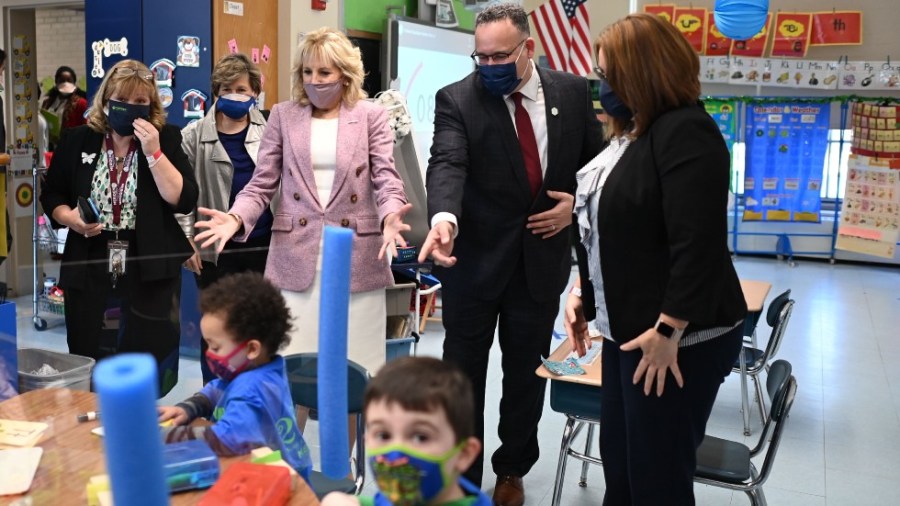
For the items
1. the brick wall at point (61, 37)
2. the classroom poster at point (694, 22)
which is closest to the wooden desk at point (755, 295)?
the classroom poster at point (694, 22)

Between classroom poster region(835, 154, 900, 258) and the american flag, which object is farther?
classroom poster region(835, 154, 900, 258)

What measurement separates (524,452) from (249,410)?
2046 mm

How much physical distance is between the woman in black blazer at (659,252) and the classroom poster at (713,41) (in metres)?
9.28

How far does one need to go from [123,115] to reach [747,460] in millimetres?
2148

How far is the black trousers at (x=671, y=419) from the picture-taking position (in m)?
2.09


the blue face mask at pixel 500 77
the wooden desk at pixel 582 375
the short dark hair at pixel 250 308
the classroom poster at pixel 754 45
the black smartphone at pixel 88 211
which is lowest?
the wooden desk at pixel 582 375

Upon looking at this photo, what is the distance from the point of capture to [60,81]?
28.3 feet

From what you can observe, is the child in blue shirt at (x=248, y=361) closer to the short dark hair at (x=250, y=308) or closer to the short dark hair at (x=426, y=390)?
the short dark hair at (x=250, y=308)

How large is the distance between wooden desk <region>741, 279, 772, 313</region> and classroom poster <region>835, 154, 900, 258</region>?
232 inches

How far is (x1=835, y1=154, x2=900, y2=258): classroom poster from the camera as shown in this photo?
32.9ft

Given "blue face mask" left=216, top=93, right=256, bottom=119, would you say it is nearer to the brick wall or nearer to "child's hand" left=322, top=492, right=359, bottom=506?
"child's hand" left=322, top=492, right=359, bottom=506

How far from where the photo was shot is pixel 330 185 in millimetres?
2314

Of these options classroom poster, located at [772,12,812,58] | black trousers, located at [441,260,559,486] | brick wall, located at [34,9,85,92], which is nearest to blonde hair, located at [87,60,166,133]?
black trousers, located at [441,260,559,486]

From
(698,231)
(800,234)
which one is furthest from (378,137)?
(800,234)
